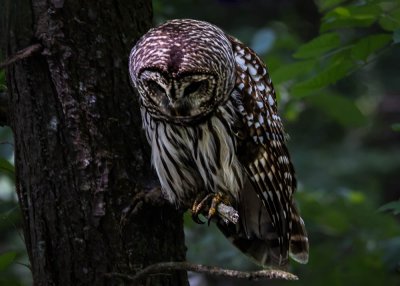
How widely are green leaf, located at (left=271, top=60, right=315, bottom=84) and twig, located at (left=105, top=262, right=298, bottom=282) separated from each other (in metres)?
1.23

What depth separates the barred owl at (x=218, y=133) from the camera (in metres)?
3.16

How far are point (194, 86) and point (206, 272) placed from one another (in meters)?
0.76

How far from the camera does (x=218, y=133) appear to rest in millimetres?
3455

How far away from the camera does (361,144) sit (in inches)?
355

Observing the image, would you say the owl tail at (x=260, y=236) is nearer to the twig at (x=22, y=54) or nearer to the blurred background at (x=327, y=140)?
the blurred background at (x=327, y=140)

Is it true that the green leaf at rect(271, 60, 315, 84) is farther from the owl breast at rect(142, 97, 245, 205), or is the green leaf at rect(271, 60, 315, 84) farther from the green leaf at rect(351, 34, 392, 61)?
the owl breast at rect(142, 97, 245, 205)

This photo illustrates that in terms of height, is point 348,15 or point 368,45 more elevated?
point 348,15

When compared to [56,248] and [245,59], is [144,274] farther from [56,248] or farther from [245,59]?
[245,59]

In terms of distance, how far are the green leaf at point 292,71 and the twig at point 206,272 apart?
1.23 meters

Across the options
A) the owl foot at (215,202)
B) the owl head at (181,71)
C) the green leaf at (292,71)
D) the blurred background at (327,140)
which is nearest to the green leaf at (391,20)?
the blurred background at (327,140)

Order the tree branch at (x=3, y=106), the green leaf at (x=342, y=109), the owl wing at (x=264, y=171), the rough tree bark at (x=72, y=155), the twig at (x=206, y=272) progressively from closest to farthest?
the twig at (x=206, y=272)
the rough tree bark at (x=72, y=155)
the tree branch at (x=3, y=106)
the owl wing at (x=264, y=171)
the green leaf at (x=342, y=109)

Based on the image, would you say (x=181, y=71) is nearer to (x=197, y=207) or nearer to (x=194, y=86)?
(x=194, y=86)

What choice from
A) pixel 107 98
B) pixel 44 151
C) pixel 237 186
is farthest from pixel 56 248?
pixel 237 186

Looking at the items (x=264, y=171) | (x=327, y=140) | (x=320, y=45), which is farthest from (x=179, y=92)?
(x=327, y=140)
